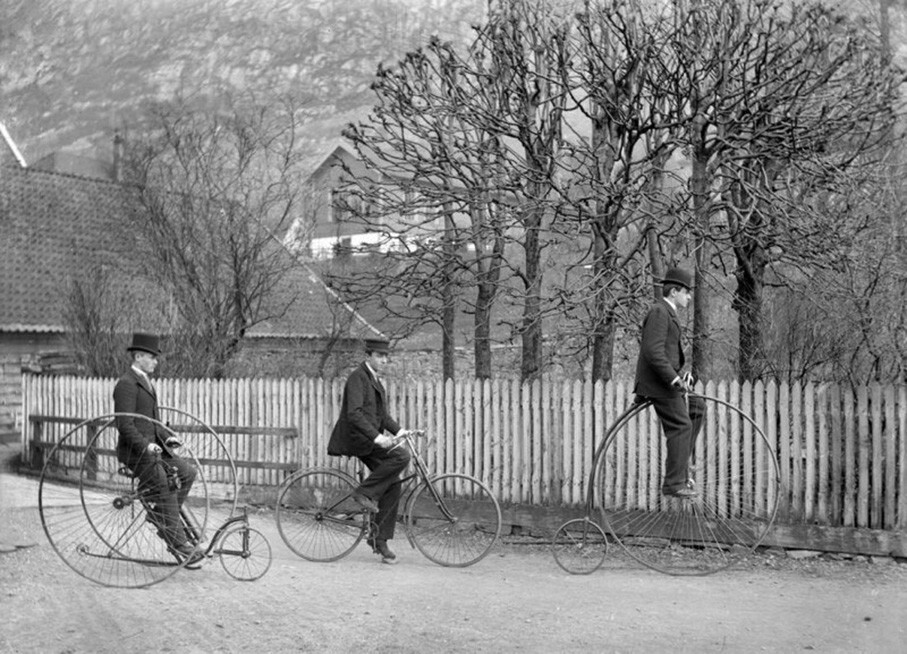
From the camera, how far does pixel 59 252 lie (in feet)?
74.0

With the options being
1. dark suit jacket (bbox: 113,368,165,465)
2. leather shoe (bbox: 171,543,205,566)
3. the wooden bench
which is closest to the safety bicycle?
leather shoe (bbox: 171,543,205,566)

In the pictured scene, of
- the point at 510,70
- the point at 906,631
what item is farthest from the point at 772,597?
the point at 510,70

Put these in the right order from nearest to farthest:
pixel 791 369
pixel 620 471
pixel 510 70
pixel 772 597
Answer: pixel 772 597, pixel 620 471, pixel 791 369, pixel 510 70

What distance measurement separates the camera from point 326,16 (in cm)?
844

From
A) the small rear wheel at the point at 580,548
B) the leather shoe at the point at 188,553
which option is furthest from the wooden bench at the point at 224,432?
the small rear wheel at the point at 580,548

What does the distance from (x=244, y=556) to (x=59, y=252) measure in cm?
1741

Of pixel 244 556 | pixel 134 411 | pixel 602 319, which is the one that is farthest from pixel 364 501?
pixel 602 319

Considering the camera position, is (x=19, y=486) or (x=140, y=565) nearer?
(x=140, y=565)

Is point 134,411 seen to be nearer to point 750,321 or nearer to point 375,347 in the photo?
point 375,347

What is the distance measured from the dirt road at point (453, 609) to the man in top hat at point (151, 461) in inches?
14.8

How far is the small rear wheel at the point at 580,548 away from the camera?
8203 millimetres

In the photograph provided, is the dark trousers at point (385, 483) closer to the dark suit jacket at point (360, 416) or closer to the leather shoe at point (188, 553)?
the dark suit jacket at point (360, 416)

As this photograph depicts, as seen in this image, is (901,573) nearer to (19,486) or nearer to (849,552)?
(849,552)

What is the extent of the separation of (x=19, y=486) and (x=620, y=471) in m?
7.84
